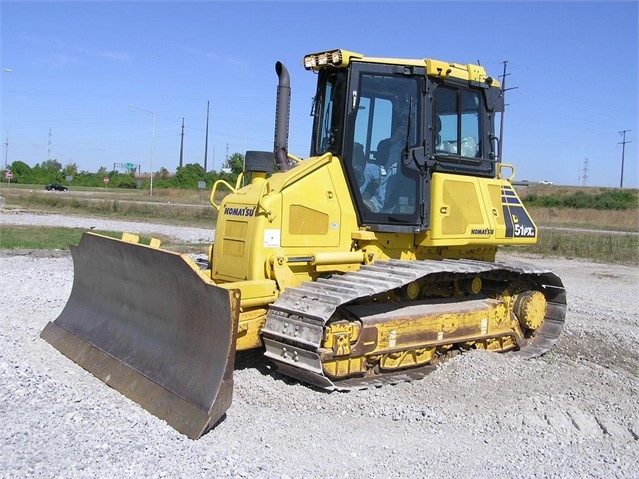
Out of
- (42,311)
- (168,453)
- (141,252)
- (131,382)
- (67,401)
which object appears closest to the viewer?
(168,453)

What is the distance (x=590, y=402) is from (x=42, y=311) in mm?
6592

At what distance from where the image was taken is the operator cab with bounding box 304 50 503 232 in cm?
684

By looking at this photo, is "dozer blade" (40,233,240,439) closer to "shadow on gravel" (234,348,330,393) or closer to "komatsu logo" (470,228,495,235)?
"shadow on gravel" (234,348,330,393)

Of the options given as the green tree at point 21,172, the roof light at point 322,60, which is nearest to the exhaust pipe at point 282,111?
the roof light at point 322,60

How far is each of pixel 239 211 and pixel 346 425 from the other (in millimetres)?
2380

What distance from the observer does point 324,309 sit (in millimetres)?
A: 5719

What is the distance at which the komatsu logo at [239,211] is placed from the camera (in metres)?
6.54

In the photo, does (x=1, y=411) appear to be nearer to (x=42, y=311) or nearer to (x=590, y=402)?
(x=42, y=311)

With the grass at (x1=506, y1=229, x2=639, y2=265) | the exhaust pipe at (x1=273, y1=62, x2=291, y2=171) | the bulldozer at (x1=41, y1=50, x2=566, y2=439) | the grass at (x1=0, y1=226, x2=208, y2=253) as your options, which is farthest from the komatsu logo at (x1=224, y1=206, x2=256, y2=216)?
the grass at (x1=506, y1=229, x2=639, y2=265)

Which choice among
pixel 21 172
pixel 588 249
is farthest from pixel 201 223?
pixel 21 172

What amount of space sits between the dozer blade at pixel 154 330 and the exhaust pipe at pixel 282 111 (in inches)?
73.5

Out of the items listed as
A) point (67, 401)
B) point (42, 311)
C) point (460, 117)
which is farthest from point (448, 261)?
point (42, 311)

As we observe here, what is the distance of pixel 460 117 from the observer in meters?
7.39

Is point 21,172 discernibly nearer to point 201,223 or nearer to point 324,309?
point 201,223
